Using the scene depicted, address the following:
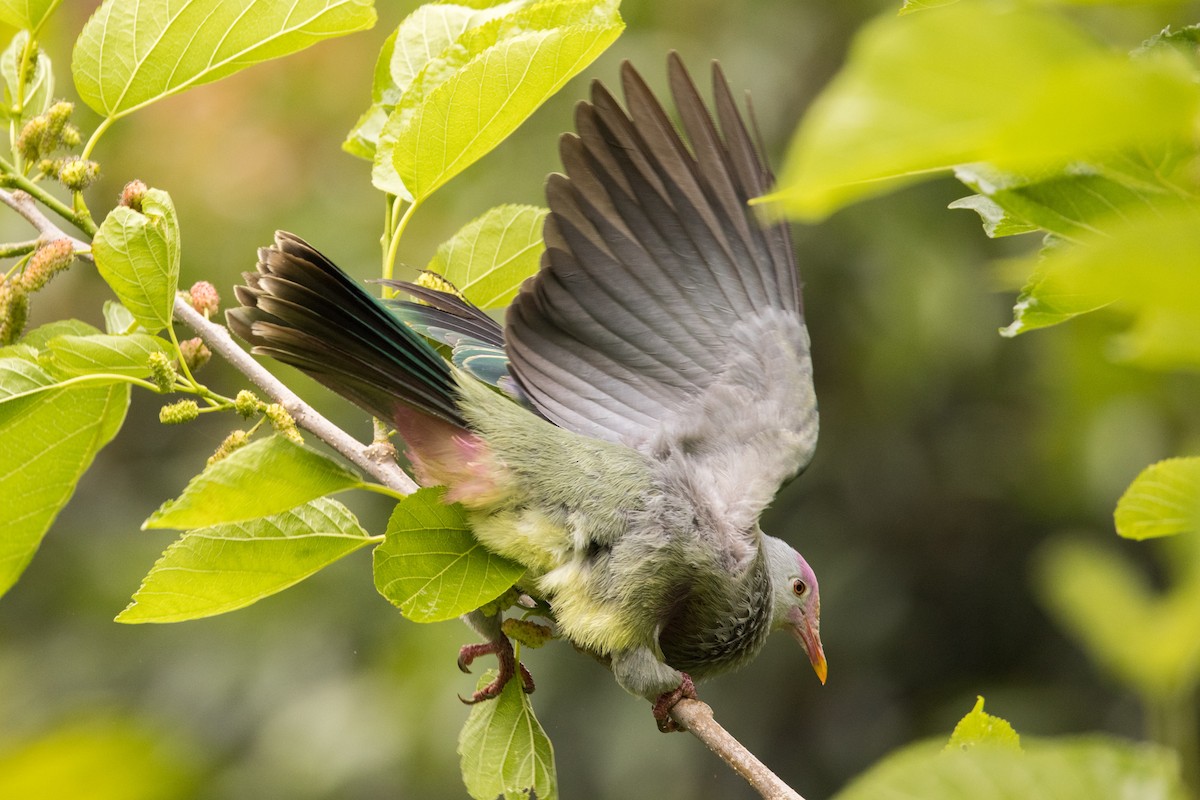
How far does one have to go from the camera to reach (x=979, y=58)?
49cm

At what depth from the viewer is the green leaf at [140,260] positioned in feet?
4.93

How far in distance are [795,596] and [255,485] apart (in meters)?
1.40

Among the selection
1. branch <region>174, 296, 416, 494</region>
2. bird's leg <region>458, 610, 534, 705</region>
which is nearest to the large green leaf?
branch <region>174, 296, 416, 494</region>

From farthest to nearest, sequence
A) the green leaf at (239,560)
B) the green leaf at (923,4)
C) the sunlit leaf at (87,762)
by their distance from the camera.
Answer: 1. the green leaf at (239,560)
2. the green leaf at (923,4)
3. the sunlit leaf at (87,762)

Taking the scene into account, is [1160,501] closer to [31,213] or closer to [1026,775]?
[1026,775]

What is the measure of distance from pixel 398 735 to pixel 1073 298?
130 inches

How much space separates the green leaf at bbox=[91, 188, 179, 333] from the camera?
59.2 inches

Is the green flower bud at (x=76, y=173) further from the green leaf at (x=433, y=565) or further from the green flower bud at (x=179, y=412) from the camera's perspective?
the green leaf at (x=433, y=565)

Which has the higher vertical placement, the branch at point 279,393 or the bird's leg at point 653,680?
the branch at point 279,393

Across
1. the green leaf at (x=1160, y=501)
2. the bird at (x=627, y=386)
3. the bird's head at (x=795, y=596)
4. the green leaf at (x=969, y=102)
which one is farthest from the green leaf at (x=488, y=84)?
the green leaf at (x=969, y=102)

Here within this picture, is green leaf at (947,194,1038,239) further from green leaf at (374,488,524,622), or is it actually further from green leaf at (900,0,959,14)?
green leaf at (374,488,524,622)

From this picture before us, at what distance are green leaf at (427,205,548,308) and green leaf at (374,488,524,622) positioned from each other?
0.47m

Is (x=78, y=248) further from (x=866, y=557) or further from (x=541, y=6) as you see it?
(x=866, y=557)

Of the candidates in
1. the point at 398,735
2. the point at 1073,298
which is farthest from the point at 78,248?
the point at 398,735
